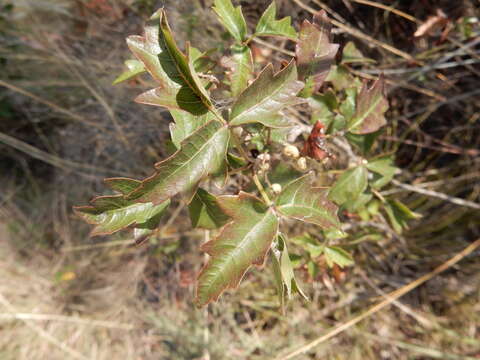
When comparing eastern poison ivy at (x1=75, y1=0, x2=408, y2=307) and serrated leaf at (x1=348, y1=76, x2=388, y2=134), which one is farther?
serrated leaf at (x1=348, y1=76, x2=388, y2=134)

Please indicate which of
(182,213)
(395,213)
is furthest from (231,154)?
(182,213)

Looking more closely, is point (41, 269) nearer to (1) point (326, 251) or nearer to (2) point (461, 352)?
(1) point (326, 251)

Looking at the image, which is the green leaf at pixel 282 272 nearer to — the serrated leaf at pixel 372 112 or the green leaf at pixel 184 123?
the green leaf at pixel 184 123

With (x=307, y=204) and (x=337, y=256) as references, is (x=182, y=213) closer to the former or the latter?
(x=337, y=256)

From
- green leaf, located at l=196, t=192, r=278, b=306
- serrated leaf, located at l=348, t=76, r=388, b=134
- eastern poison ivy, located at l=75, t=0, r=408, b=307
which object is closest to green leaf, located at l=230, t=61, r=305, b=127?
eastern poison ivy, located at l=75, t=0, r=408, b=307

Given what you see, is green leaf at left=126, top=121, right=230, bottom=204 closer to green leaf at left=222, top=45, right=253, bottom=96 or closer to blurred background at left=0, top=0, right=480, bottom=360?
green leaf at left=222, top=45, right=253, bottom=96

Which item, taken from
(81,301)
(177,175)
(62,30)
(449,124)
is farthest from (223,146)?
(81,301)

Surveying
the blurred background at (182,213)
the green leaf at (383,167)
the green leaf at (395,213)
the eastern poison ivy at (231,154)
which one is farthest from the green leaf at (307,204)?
the blurred background at (182,213)
